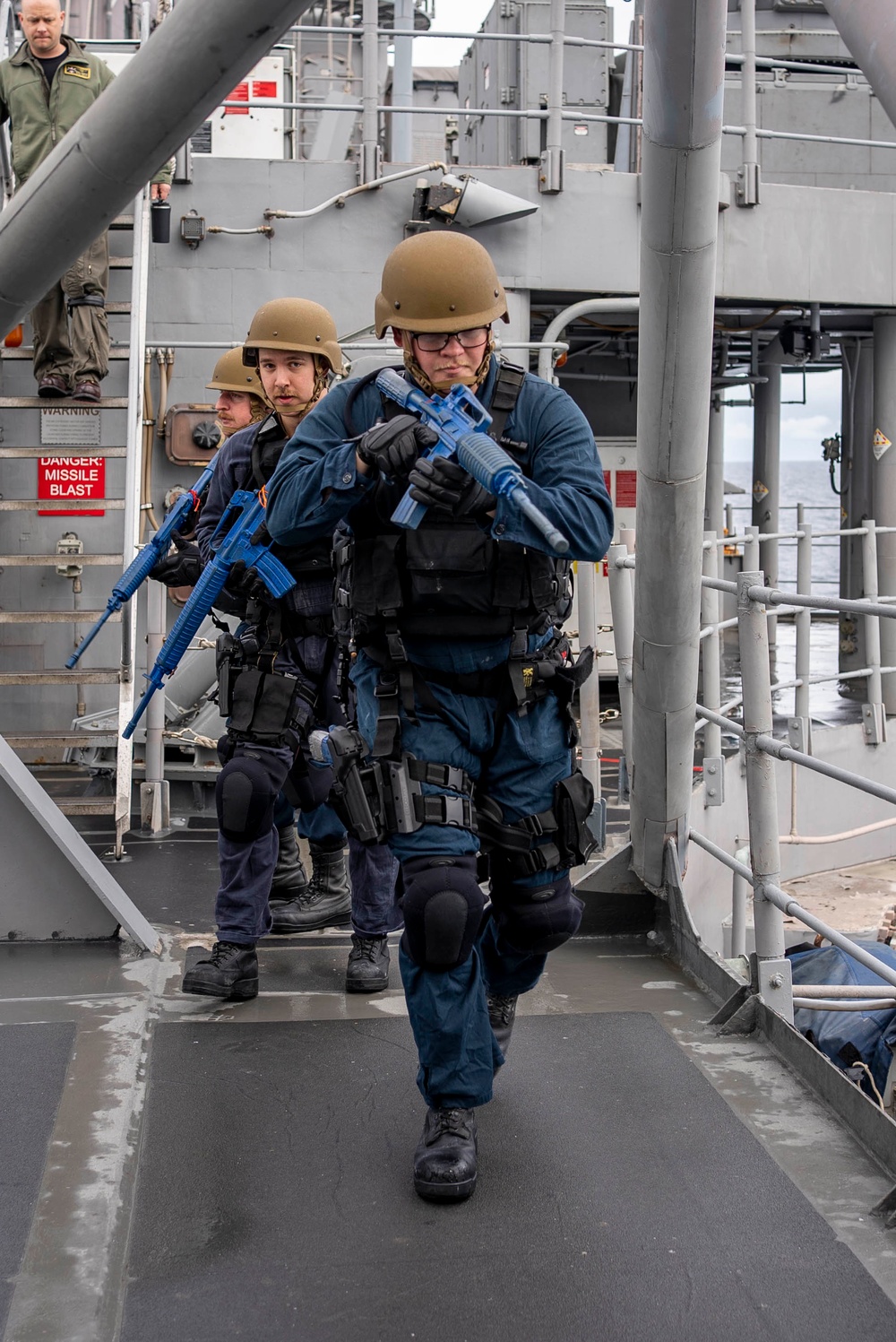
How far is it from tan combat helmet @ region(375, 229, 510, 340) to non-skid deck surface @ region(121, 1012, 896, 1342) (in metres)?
1.75

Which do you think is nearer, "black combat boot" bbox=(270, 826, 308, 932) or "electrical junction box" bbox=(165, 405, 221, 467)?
"black combat boot" bbox=(270, 826, 308, 932)

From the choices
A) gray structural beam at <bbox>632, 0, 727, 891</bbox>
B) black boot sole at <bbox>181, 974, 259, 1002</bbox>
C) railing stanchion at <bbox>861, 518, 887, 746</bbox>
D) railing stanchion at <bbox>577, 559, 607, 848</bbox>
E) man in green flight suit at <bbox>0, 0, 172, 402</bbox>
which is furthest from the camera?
railing stanchion at <bbox>861, 518, 887, 746</bbox>

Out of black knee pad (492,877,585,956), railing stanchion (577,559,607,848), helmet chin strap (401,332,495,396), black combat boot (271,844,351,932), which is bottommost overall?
black combat boot (271,844,351,932)

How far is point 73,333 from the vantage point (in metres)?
7.37

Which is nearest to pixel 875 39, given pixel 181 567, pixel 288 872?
pixel 181 567

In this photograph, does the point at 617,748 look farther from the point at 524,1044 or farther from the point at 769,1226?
the point at 769,1226

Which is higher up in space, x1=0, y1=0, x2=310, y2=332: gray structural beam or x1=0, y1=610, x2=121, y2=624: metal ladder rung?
x1=0, y1=0, x2=310, y2=332: gray structural beam

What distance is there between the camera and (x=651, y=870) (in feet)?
14.7

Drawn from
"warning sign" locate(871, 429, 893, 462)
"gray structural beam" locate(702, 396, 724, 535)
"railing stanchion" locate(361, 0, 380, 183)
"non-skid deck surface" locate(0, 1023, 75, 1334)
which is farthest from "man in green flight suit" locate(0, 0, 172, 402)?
"gray structural beam" locate(702, 396, 724, 535)

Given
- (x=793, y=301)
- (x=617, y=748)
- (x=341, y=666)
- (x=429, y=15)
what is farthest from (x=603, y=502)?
(x=429, y=15)

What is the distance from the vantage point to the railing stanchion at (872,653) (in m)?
7.91

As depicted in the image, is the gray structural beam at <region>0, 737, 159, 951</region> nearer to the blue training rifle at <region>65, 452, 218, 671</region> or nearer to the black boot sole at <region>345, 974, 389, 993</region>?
the black boot sole at <region>345, 974, 389, 993</region>

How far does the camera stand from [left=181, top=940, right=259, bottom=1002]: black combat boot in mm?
3932

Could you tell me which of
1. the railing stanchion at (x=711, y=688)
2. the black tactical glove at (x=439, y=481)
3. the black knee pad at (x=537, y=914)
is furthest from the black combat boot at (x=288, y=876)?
the black tactical glove at (x=439, y=481)
